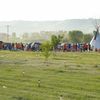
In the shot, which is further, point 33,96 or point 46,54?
point 46,54

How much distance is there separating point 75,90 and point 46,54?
87.3 feet

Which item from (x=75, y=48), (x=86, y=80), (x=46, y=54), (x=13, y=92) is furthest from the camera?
(x=75, y=48)

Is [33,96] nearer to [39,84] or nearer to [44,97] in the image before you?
[44,97]

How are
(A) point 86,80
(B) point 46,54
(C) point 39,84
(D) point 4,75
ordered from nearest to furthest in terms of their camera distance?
1. (C) point 39,84
2. (A) point 86,80
3. (D) point 4,75
4. (B) point 46,54

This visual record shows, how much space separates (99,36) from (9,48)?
17.0 m

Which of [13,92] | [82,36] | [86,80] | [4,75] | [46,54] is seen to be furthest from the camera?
[82,36]

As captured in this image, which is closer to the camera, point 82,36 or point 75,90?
point 75,90

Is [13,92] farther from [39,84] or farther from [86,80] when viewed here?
[86,80]

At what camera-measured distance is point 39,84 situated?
26.4m

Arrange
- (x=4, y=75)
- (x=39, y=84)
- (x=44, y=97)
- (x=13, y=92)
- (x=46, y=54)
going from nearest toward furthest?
(x=44, y=97) < (x=13, y=92) < (x=39, y=84) < (x=4, y=75) < (x=46, y=54)

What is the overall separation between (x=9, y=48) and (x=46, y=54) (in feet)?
111

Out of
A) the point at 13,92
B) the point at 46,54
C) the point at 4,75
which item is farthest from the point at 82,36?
the point at 13,92

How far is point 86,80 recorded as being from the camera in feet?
99.0

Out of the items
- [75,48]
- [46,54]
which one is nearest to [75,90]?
[46,54]
